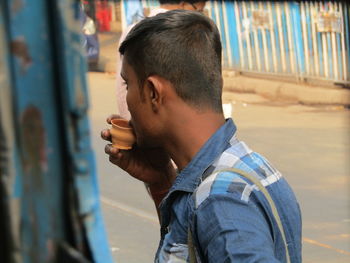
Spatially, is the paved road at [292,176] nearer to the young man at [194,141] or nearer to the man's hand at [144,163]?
the man's hand at [144,163]

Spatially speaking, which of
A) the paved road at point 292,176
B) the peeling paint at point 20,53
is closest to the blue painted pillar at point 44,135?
the peeling paint at point 20,53

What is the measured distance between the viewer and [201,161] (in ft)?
7.54

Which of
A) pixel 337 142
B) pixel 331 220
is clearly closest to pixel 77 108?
pixel 331 220

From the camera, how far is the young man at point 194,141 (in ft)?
7.05

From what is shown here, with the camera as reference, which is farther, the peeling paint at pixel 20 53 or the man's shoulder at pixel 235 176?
the man's shoulder at pixel 235 176

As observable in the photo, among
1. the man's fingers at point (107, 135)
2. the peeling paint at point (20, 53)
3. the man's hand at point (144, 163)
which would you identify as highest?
the peeling paint at point (20, 53)

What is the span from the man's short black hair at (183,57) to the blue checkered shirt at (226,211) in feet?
0.38

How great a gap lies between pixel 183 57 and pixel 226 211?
17.8 inches

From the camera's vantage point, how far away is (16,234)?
1170 millimetres

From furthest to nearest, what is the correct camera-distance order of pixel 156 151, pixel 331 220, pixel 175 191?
pixel 331 220 < pixel 156 151 < pixel 175 191

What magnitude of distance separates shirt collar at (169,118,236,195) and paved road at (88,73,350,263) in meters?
3.79

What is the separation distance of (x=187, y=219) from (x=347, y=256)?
4.06 m

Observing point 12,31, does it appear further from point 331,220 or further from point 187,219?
point 331,220

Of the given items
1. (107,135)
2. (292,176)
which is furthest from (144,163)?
(292,176)
